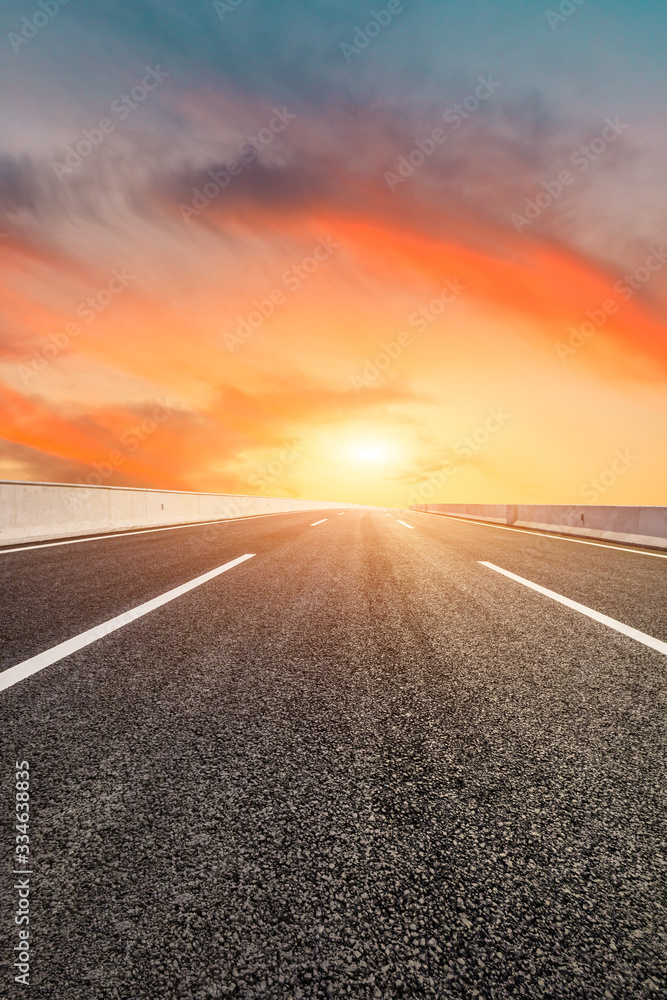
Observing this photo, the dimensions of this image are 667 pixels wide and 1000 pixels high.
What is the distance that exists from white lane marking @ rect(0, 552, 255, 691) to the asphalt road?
7 centimetres

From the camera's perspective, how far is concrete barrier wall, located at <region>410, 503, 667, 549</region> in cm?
1188

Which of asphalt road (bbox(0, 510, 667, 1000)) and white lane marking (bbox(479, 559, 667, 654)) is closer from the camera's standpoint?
asphalt road (bbox(0, 510, 667, 1000))

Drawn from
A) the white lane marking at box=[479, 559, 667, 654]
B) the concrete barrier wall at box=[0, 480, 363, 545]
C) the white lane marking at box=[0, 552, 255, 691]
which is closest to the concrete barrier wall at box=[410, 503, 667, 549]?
the white lane marking at box=[479, 559, 667, 654]

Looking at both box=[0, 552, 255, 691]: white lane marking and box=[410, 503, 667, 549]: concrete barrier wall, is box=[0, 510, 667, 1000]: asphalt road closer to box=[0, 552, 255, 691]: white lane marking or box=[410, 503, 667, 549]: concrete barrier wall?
box=[0, 552, 255, 691]: white lane marking

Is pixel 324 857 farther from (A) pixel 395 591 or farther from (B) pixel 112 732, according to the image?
(A) pixel 395 591

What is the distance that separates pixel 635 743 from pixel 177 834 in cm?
187

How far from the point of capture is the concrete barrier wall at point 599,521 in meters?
11.9

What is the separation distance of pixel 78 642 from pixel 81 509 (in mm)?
9530

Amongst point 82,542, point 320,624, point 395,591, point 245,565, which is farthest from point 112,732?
point 82,542

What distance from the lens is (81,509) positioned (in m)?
12.1

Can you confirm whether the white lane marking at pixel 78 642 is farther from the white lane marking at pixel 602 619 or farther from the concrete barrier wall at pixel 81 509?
the concrete barrier wall at pixel 81 509

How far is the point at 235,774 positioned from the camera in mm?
1939

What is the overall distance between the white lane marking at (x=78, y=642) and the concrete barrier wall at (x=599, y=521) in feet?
34.9

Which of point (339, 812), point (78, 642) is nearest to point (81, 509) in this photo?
point (78, 642)
